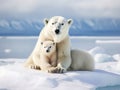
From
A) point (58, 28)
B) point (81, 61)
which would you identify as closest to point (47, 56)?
point (58, 28)

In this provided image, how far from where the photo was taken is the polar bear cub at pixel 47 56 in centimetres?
465

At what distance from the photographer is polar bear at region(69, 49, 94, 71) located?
5.02 metres

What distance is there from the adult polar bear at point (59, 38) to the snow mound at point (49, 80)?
154 mm

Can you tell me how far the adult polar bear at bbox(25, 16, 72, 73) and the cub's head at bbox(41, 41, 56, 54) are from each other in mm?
81

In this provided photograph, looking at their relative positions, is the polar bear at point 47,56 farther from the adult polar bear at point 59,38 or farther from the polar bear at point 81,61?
the polar bear at point 81,61

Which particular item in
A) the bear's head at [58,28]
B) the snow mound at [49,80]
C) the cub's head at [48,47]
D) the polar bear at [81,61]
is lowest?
the snow mound at [49,80]

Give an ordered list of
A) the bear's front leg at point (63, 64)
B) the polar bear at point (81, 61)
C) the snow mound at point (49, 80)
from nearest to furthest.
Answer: the snow mound at point (49, 80) < the bear's front leg at point (63, 64) < the polar bear at point (81, 61)

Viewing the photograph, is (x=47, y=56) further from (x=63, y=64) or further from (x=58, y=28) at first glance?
(x=58, y=28)

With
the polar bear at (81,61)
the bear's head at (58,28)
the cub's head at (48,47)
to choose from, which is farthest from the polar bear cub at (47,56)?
the polar bear at (81,61)

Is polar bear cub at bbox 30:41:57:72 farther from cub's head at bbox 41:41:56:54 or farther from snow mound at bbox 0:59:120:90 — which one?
snow mound at bbox 0:59:120:90

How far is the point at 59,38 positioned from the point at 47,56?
0.29 m

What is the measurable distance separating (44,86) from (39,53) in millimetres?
728

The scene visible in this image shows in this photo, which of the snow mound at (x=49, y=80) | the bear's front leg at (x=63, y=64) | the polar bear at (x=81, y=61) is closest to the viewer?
the snow mound at (x=49, y=80)

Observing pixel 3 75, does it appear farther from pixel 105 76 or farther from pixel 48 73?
pixel 105 76
